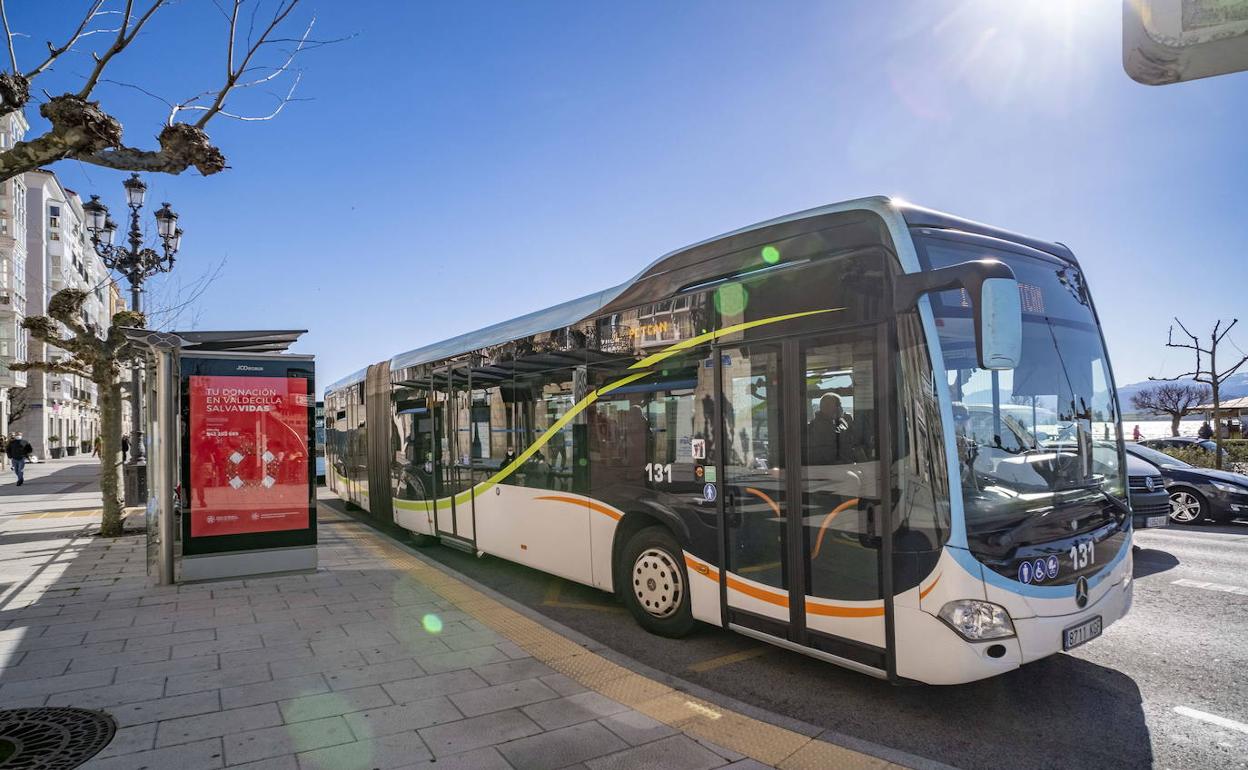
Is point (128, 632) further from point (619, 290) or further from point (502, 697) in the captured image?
point (619, 290)

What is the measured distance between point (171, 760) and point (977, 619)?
438 centimetres

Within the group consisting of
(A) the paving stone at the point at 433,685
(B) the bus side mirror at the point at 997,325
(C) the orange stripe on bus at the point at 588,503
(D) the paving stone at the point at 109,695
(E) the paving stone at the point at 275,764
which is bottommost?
(A) the paving stone at the point at 433,685

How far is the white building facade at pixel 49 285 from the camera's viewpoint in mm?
49406

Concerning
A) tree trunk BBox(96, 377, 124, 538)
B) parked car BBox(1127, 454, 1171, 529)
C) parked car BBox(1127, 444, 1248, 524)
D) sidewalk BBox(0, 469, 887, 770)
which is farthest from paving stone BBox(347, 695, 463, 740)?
parked car BBox(1127, 444, 1248, 524)

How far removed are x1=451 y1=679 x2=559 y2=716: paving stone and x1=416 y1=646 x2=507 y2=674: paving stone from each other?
0.51 meters

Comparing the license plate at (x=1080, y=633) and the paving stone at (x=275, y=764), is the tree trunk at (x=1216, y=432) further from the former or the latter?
the paving stone at (x=275, y=764)

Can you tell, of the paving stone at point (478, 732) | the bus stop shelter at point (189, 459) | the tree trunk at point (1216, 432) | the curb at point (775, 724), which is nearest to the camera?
the curb at point (775, 724)

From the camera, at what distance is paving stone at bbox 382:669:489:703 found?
188 inches

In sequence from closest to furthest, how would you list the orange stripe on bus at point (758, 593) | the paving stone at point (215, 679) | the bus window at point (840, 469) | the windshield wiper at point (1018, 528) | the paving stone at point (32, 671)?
the windshield wiper at point (1018, 528) < the bus window at point (840, 469) < the paving stone at point (215, 679) < the orange stripe on bus at point (758, 593) < the paving stone at point (32, 671)

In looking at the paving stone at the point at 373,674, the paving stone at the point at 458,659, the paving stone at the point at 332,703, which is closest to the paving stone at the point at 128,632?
the paving stone at the point at 373,674

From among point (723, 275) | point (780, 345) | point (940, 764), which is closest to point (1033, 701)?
point (940, 764)

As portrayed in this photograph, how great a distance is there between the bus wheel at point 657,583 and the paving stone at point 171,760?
10.9ft

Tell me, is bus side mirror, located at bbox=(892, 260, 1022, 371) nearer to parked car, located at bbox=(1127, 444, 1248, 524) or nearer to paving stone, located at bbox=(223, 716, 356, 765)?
paving stone, located at bbox=(223, 716, 356, 765)

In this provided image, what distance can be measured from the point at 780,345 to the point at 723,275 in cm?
84
